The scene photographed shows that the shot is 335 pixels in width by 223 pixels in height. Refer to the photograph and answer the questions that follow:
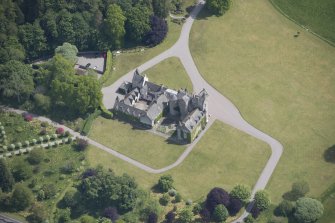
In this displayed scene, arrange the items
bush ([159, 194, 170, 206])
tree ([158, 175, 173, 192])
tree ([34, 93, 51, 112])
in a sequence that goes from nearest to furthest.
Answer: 1. bush ([159, 194, 170, 206])
2. tree ([158, 175, 173, 192])
3. tree ([34, 93, 51, 112])

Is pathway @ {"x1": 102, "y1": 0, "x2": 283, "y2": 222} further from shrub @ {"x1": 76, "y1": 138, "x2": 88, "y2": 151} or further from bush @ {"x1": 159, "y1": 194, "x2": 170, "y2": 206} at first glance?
shrub @ {"x1": 76, "y1": 138, "x2": 88, "y2": 151}

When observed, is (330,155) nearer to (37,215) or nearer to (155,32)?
(155,32)

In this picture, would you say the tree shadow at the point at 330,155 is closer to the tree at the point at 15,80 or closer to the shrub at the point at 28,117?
the shrub at the point at 28,117

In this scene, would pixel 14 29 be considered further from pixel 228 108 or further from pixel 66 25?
pixel 228 108

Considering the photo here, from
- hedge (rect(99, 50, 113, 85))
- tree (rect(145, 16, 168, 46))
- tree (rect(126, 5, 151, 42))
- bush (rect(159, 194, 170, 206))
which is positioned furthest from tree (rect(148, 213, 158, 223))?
tree (rect(126, 5, 151, 42))

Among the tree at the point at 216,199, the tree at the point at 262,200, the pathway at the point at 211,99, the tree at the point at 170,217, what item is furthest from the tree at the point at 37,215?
the tree at the point at 262,200
